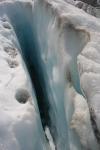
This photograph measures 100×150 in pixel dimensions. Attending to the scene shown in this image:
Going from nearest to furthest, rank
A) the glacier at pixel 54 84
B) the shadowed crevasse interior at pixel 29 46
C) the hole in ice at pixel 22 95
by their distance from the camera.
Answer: the glacier at pixel 54 84
the hole in ice at pixel 22 95
the shadowed crevasse interior at pixel 29 46

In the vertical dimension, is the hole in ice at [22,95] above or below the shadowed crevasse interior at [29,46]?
above

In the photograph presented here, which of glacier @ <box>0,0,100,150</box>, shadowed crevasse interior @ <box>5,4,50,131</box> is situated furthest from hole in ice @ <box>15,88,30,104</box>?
shadowed crevasse interior @ <box>5,4,50,131</box>

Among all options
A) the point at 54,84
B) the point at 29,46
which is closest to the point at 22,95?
the point at 54,84

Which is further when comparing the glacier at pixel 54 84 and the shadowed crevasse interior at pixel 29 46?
the shadowed crevasse interior at pixel 29 46

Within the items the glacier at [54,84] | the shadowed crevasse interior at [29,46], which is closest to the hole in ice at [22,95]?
the glacier at [54,84]

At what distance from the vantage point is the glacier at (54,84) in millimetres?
1832

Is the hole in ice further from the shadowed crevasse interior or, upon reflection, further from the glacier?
the shadowed crevasse interior

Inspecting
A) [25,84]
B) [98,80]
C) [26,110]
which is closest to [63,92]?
[25,84]

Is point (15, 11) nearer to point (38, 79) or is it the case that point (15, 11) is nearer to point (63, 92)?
point (38, 79)

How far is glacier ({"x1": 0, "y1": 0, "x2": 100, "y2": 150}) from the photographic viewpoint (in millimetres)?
1832

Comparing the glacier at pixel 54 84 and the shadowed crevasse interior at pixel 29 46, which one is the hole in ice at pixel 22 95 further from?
the shadowed crevasse interior at pixel 29 46

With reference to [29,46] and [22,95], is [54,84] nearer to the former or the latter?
[22,95]

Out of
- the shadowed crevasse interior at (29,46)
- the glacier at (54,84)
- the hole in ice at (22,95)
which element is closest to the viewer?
the glacier at (54,84)

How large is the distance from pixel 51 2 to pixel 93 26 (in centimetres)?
93
